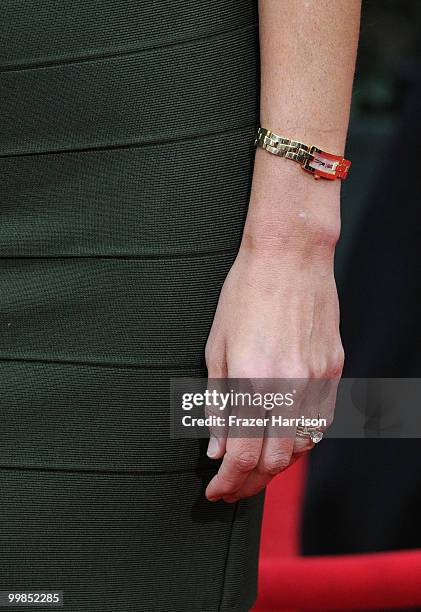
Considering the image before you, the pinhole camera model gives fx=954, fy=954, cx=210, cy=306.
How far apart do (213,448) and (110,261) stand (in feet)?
0.67

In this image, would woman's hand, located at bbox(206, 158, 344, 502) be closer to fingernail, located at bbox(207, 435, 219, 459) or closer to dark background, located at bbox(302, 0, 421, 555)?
fingernail, located at bbox(207, 435, 219, 459)

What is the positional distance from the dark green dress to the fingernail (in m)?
0.01

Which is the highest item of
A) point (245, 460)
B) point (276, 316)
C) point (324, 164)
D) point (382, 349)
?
point (382, 349)

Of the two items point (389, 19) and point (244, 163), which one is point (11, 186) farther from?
point (389, 19)

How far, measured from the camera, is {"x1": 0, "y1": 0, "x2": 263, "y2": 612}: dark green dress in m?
0.87

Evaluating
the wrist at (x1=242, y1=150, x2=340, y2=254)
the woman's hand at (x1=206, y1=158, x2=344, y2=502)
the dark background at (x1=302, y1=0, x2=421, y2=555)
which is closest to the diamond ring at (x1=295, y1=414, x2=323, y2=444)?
the woman's hand at (x1=206, y1=158, x2=344, y2=502)

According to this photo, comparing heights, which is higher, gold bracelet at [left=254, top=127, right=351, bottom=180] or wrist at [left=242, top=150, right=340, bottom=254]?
gold bracelet at [left=254, top=127, right=351, bottom=180]

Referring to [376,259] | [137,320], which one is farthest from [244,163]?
[376,259]

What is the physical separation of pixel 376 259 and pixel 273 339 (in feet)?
4.23

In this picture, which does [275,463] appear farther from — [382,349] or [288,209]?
[382,349]

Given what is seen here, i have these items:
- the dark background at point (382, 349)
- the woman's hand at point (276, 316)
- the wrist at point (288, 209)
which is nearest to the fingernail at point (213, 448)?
the woman's hand at point (276, 316)

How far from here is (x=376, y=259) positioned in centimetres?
210

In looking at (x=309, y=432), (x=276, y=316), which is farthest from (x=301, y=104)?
(x=309, y=432)

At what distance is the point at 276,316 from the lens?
0.86 metres
